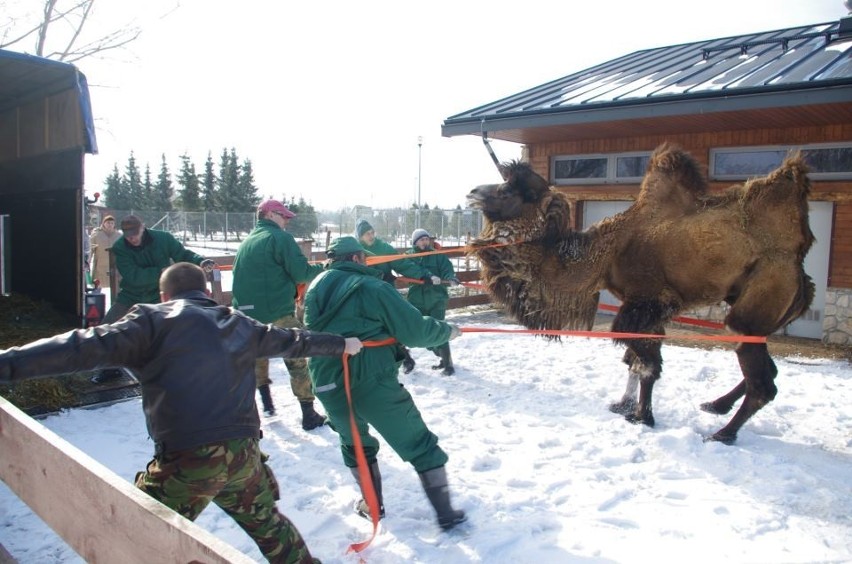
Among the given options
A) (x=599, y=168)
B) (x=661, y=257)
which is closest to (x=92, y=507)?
(x=661, y=257)

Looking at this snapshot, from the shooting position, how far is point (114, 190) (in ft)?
190

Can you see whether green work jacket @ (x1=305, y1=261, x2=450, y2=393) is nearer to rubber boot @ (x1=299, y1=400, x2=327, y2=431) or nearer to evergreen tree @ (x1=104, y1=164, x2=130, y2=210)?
rubber boot @ (x1=299, y1=400, x2=327, y2=431)

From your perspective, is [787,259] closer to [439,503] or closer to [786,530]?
[786,530]

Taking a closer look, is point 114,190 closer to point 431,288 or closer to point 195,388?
point 431,288

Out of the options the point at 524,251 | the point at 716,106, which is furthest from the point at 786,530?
the point at 716,106

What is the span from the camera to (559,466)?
15.0ft

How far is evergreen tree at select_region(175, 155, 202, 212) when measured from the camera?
47.3m

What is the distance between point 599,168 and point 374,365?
848cm

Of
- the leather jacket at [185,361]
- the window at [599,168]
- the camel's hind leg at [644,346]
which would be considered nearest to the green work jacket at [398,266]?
the camel's hind leg at [644,346]

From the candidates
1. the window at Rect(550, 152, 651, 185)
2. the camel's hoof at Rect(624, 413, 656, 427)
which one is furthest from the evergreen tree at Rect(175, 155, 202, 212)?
the camel's hoof at Rect(624, 413, 656, 427)

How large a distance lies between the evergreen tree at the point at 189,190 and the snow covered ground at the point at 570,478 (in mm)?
44032

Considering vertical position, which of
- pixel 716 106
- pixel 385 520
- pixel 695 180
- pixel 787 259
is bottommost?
pixel 385 520

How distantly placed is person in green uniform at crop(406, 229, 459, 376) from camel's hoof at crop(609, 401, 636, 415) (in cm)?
207

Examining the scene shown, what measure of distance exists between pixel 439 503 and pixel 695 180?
3.57m
